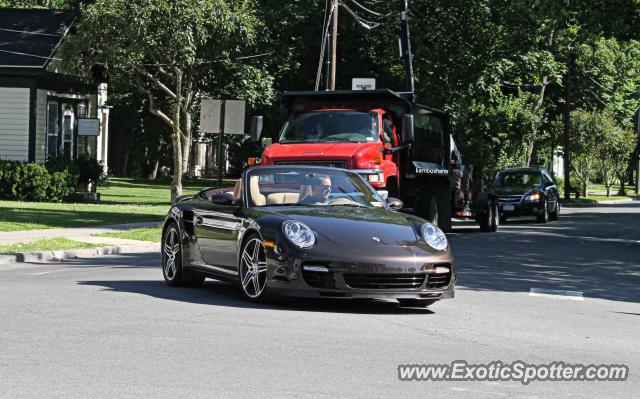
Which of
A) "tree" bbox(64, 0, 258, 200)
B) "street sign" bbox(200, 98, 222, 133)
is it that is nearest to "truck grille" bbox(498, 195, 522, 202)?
"tree" bbox(64, 0, 258, 200)

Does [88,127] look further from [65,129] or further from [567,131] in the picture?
[567,131]

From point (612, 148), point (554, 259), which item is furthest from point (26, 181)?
point (612, 148)

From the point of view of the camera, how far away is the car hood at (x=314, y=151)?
2270 centimetres

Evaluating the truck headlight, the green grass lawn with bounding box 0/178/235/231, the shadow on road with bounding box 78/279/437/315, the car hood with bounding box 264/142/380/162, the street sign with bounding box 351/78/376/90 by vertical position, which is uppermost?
the street sign with bounding box 351/78/376/90

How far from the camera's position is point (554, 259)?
75.1 feet

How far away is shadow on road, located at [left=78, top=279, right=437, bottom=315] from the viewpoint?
1305cm

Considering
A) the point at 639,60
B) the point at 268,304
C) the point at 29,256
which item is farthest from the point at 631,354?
the point at 639,60

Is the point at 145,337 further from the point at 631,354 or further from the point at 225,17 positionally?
the point at 225,17

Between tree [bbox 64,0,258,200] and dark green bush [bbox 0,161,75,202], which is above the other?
tree [bbox 64,0,258,200]

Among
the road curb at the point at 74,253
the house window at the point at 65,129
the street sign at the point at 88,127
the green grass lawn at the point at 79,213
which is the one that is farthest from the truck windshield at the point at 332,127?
the house window at the point at 65,129

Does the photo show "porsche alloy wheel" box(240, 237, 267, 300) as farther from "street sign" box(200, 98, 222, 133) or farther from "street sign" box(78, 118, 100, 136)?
"street sign" box(78, 118, 100, 136)

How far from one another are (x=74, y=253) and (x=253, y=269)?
898 centimetres

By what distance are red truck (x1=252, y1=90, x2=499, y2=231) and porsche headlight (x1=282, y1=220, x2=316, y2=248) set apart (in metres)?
9.92

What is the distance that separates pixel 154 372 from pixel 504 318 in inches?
207
